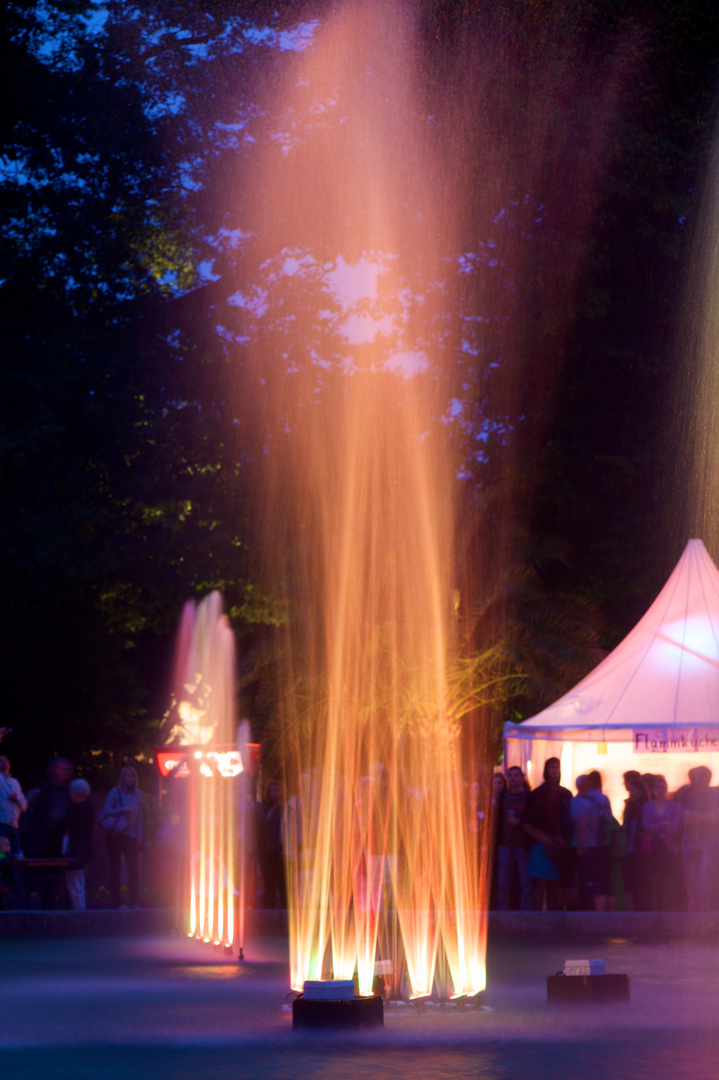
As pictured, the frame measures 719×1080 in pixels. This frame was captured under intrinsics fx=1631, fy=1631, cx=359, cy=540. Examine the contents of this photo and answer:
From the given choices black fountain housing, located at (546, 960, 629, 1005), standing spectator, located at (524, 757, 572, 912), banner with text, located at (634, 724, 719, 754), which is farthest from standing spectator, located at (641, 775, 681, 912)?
black fountain housing, located at (546, 960, 629, 1005)

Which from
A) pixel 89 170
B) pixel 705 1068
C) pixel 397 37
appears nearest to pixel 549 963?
pixel 705 1068

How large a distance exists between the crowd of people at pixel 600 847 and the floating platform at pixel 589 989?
5.75m

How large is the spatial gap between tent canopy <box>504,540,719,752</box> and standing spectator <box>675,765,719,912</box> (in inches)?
102

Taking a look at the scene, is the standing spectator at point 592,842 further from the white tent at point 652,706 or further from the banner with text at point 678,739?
the white tent at point 652,706

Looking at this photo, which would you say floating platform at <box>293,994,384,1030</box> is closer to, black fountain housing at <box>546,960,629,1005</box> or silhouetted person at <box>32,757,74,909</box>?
black fountain housing at <box>546,960,629,1005</box>

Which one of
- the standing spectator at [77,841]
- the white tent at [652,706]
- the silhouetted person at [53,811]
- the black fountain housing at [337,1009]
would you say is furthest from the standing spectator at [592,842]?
the black fountain housing at [337,1009]

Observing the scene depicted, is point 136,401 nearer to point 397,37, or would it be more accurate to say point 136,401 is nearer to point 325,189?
point 325,189

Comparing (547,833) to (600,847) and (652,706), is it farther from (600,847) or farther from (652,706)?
(652,706)

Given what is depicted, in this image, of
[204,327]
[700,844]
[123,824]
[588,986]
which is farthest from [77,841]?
[204,327]

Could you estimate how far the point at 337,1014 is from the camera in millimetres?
8312

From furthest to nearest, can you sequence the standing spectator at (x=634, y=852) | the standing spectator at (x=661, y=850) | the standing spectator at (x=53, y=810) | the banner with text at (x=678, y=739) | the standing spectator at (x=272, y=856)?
the banner with text at (x=678, y=739)
the standing spectator at (x=53, y=810)
the standing spectator at (x=272, y=856)
the standing spectator at (x=634, y=852)
the standing spectator at (x=661, y=850)

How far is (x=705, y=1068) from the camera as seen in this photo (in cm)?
722

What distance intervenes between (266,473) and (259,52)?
26.1 feet

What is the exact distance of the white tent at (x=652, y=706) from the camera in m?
18.7
